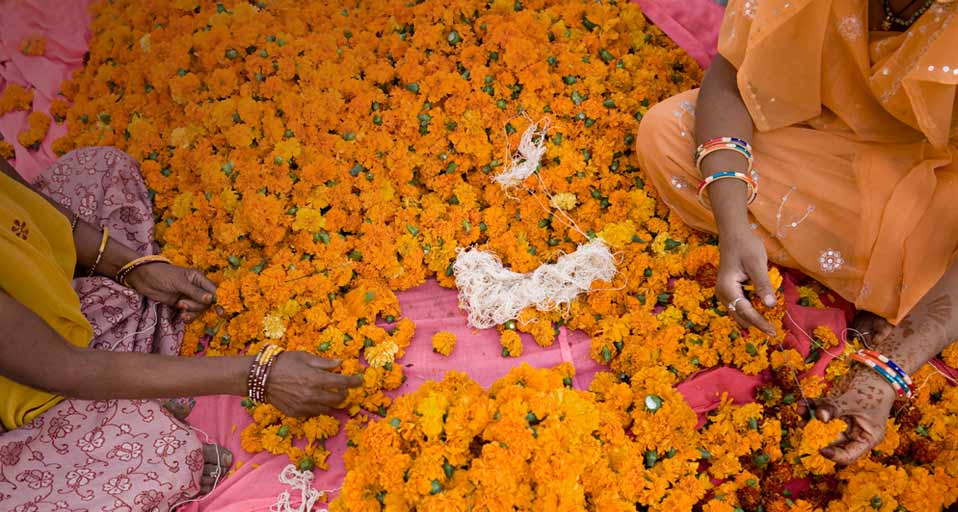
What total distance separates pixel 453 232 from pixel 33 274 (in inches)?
50.6

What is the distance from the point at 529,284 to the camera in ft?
7.91

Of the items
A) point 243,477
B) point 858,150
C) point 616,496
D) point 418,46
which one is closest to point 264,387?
point 243,477

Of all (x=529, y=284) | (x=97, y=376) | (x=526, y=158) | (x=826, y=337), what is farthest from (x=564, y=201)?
(x=97, y=376)

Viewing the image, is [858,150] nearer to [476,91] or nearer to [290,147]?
[476,91]

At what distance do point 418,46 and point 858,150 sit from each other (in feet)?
5.67

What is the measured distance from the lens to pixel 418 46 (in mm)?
3025

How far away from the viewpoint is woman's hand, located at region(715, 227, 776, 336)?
6.34 feet

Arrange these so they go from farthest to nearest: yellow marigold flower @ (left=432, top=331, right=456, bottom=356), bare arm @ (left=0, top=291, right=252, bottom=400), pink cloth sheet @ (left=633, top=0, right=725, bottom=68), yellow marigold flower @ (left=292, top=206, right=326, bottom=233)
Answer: pink cloth sheet @ (left=633, top=0, right=725, bottom=68), yellow marigold flower @ (left=292, top=206, right=326, bottom=233), yellow marigold flower @ (left=432, top=331, right=456, bottom=356), bare arm @ (left=0, top=291, right=252, bottom=400)

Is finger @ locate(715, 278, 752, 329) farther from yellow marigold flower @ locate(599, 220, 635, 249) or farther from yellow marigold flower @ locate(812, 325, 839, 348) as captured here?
yellow marigold flower @ locate(599, 220, 635, 249)

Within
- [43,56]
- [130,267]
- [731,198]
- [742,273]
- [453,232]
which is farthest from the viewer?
[43,56]

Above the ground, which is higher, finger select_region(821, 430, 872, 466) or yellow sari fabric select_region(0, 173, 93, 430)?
yellow sari fabric select_region(0, 173, 93, 430)

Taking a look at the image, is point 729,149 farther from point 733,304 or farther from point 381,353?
Result: point 381,353

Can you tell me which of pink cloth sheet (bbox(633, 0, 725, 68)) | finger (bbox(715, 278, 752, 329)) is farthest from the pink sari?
pink cloth sheet (bbox(633, 0, 725, 68))

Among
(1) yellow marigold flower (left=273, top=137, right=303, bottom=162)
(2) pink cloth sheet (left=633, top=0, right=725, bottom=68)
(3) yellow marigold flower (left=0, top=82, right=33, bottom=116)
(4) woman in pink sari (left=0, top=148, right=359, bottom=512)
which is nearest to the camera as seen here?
(4) woman in pink sari (left=0, top=148, right=359, bottom=512)
